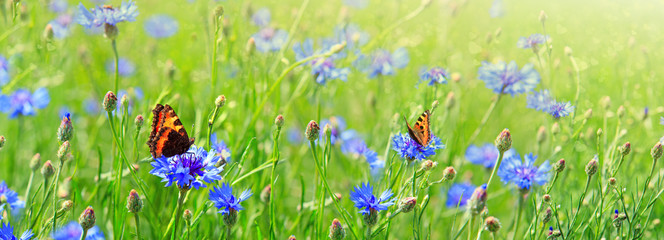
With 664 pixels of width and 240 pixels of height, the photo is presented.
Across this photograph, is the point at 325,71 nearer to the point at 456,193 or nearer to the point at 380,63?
the point at 380,63

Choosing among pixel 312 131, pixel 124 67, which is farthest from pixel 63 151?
pixel 124 67

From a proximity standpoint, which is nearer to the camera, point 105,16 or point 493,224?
point 493,224

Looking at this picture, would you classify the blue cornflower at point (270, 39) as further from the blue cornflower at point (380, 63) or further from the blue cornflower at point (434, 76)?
the blue cornflower at point (434, 76)

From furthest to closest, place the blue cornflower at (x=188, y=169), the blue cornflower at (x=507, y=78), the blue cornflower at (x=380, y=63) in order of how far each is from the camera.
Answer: the blue cornflower at (x=380, y=63) → the blue cornflower at (x=507, y=78) → the blue cornflower at (x=188, y=169)

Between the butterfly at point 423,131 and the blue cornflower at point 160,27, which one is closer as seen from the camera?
the butterfly at point 423,131

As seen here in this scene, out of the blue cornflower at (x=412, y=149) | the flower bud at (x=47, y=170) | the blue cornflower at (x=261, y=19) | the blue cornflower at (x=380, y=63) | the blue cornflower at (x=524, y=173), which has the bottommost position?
the blue cornflower at (x=524, y=173)

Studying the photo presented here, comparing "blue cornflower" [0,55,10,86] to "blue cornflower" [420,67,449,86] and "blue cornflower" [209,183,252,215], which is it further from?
"blue cornflower" [420,67,449,86]

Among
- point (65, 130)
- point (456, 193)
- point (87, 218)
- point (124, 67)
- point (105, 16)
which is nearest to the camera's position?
point (87, 218)

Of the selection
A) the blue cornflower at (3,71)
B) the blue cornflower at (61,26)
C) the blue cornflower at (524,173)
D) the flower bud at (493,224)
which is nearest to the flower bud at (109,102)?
the flower bud at (493,224)
